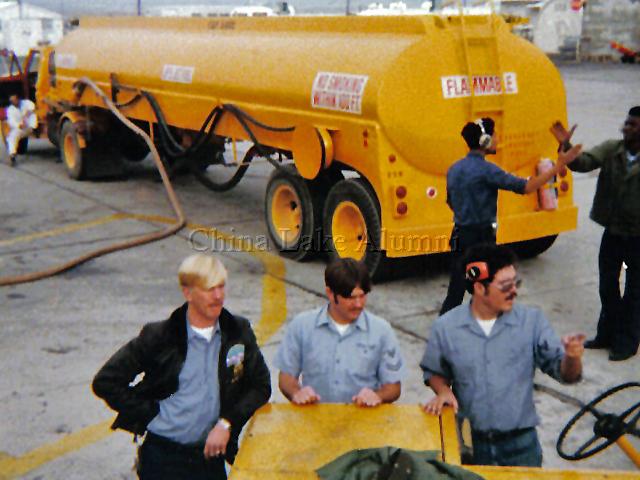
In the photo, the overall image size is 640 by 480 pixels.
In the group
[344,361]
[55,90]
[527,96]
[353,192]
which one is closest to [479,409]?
[344,361]

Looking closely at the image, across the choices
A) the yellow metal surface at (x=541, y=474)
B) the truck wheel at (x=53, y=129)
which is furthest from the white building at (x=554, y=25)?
the yellow metal surface at (x=541, y=474)

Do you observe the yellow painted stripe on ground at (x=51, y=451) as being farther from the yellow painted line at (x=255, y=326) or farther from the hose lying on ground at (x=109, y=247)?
the hose lying on ground at (x=109, y=247)

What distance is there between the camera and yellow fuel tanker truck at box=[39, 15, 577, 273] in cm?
821

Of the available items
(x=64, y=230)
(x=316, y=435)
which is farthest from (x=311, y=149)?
(x=316, y=435)

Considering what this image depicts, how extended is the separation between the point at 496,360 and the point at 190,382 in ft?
4.56

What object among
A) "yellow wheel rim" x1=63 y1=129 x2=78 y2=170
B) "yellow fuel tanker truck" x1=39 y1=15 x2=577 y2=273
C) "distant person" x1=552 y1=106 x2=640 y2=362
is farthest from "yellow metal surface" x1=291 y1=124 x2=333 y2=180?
"yellow wheel rim" x1=63 y1=129 x2=78 y2=170

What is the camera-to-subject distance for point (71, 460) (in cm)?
532

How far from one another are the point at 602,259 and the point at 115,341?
431cm

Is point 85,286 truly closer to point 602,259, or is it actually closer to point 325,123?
point 325,123

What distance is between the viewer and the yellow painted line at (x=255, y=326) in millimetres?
5309

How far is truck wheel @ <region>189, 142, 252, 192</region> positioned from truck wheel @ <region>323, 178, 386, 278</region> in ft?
6.35

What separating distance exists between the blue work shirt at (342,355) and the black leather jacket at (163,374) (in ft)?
0.87

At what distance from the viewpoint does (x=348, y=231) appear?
9156 millimetres

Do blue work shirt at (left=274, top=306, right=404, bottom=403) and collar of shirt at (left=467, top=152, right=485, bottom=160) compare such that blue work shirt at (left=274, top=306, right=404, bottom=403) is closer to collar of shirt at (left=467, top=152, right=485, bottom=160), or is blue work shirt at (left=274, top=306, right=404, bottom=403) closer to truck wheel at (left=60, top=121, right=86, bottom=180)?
collar of shirt at (left=467, top=152, right=485, bottom=160)
